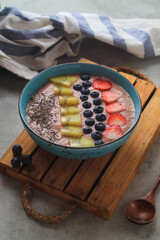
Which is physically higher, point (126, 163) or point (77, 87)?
point (77, 87)

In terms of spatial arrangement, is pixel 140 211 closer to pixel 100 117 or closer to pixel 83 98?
pixel 100 117

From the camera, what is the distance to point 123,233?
174 cm

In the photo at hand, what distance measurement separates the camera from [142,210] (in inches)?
70.0

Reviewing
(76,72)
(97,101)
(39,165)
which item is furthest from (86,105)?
(39,165)

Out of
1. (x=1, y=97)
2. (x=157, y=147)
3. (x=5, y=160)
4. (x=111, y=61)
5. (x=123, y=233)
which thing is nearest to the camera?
(x=123, y=233)

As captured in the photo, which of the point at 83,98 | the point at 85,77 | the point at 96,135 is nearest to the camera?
the point at 96,135

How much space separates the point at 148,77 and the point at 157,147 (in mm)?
642

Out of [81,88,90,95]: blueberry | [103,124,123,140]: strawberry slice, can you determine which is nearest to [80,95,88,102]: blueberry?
[81,88,90,95]: blueberry

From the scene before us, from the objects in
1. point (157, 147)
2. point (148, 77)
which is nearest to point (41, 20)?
point (148, 77)

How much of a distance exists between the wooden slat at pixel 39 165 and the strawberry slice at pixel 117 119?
0.35m

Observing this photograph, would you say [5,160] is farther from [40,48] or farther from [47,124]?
[40,48]

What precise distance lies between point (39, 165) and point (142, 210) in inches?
21.9

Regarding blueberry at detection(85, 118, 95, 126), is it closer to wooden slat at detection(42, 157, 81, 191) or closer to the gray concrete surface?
wooden slat at detection(42, 157, 81, 191)

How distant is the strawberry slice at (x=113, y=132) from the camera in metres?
1.73
